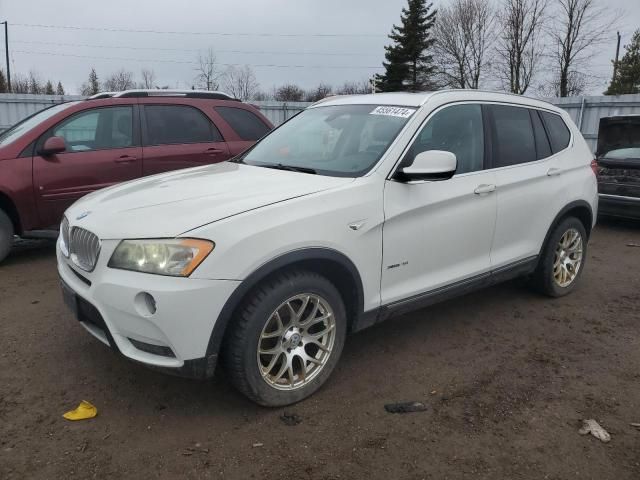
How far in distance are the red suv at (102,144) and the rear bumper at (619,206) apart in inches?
202

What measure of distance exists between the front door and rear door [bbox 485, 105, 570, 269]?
0.49 feet

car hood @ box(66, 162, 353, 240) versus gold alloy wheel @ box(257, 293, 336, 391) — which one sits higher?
car hood @ box(66, 162, 353, 240)

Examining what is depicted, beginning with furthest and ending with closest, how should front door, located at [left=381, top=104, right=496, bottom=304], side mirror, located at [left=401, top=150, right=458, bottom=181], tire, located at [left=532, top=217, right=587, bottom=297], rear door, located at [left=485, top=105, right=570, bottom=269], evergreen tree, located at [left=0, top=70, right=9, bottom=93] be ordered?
1. evergreen tree, located at [left=0, top=70, right=9, bottom=93]
2. tire, located at [left=532, top=217, right=587, bottom=297]
3. rear door, located at [left=485, top=105, right=570, bottom=269]
4. front door, located at [left=381, top=104, right=496, bottom=304]
5. side mirror, located at [left=401, top=150, right=458, bottom=181]

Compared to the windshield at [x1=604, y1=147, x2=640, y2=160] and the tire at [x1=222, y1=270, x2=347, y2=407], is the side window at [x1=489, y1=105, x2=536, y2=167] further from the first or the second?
the windshield at [x1=604, y1=147, x2=640, y2=160]

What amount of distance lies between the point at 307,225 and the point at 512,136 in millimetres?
2253

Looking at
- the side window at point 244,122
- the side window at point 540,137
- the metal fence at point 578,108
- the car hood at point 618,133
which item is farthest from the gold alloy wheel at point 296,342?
the metal fence at point 578,108

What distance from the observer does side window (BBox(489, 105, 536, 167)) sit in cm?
412

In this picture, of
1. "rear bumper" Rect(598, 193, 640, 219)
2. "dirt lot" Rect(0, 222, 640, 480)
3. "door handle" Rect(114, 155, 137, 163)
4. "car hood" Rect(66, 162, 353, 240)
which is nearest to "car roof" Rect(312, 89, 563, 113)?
"car hood" Rect(66, 162, 353, 240)

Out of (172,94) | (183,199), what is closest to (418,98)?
(183,199)

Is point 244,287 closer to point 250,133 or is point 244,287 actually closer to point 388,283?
point 388,283

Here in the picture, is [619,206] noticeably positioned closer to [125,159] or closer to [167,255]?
[125,159]

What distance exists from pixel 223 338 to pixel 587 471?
6.15ft

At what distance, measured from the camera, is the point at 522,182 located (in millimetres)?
4195

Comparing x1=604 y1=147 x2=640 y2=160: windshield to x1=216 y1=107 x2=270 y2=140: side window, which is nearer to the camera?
x1=216 y1=107 x2=270 y2=140: side window
